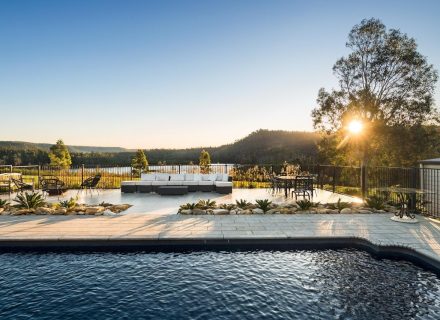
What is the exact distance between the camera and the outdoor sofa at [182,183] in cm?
1152

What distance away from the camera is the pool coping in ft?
17.1

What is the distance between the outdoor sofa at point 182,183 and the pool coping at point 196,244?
18.8 feet

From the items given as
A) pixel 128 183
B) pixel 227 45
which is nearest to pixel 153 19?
pixel 227 45

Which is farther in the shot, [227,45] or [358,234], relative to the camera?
[227,45]

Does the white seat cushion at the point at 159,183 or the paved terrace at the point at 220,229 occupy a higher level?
the white seat cushion at the point at 159,183

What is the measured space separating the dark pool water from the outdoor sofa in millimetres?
6407

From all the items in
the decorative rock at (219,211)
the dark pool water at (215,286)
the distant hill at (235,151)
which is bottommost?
the dark pool water at (215,286)

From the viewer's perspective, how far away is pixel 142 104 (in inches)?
749

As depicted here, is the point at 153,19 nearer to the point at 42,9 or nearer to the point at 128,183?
the point at 42,9

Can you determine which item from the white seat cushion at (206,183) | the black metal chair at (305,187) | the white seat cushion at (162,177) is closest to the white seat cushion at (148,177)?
the white seat cushion at (162,177)

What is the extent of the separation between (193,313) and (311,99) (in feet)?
51.9

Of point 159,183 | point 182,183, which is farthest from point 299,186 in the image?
point 159,183

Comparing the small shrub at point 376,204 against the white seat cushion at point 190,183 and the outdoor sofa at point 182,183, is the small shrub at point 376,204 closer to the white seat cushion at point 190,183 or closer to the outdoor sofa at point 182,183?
the outdoor sofa at point 182,183

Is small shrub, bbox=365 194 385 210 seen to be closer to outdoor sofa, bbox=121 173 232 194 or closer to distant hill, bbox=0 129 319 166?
outdoor sofa, bbox=121 173 232 194
